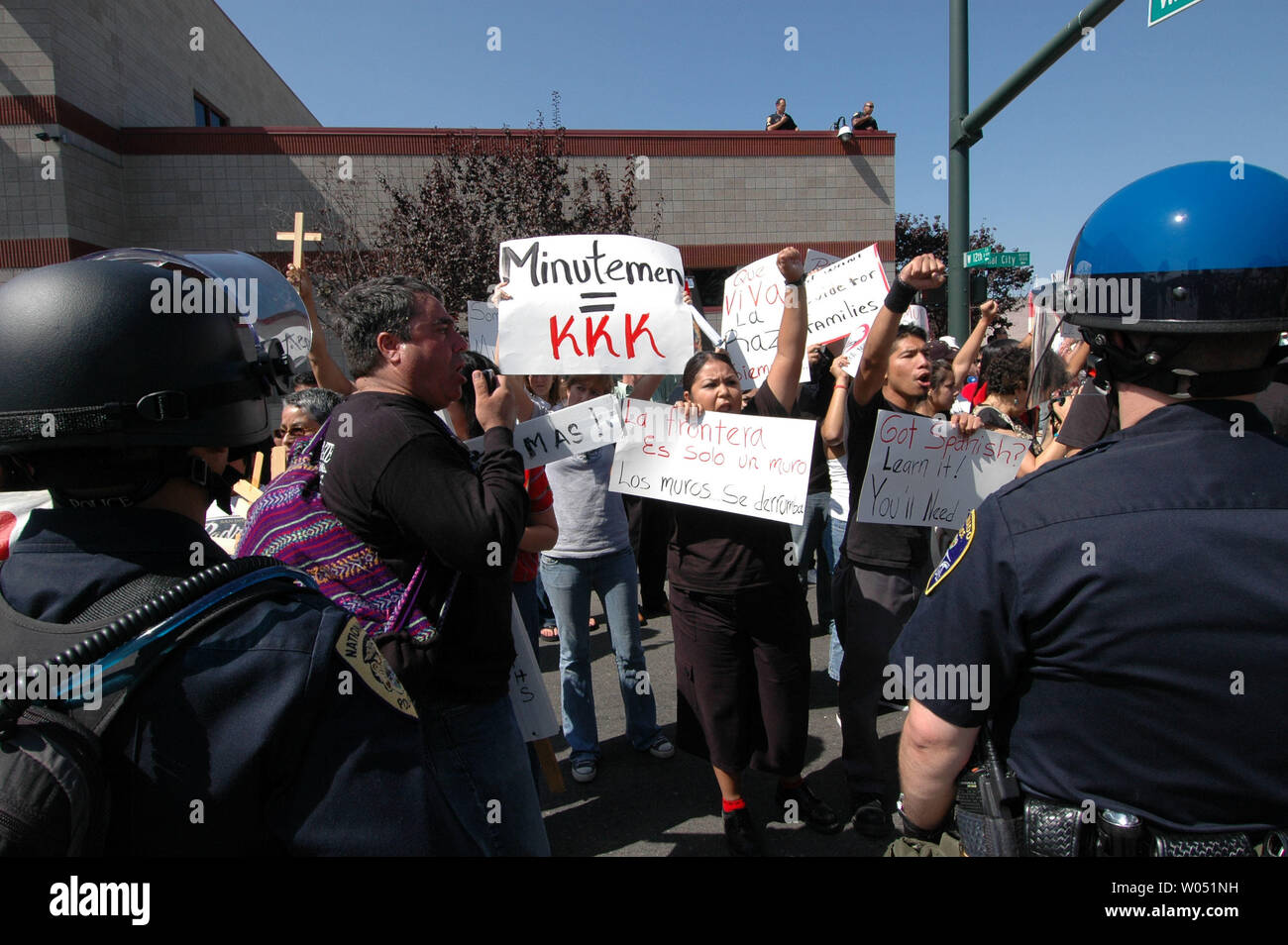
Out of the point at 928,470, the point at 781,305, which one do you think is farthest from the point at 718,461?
the point at 781,305

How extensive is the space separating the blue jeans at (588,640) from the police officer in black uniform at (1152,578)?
2629mm

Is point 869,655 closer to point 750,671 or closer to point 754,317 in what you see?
point 750,671

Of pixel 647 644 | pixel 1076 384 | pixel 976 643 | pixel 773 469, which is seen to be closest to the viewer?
pixel 976 643

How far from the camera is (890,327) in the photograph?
115 inches

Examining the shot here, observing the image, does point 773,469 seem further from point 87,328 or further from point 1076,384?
point 87,328

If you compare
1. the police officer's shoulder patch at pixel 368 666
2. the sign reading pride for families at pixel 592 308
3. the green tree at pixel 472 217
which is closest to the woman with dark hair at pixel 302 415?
the sign reading pride for families at pixel 592 308

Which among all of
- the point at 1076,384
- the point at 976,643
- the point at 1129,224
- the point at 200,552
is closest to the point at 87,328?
the point at 200,552

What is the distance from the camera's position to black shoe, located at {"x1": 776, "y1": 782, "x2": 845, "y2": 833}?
3270 millimetres

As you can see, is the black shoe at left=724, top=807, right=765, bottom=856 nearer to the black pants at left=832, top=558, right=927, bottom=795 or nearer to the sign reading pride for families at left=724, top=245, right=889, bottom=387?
the black pants at left=832, top=558, right=927, bottom=795

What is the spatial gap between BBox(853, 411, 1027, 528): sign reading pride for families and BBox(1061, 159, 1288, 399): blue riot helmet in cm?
199

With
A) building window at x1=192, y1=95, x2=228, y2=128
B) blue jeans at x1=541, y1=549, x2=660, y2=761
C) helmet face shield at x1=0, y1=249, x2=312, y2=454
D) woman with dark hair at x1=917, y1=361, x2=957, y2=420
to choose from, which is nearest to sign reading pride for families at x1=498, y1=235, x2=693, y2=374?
A: blue jeans at x1=541, y1=549, x2=660, y2=761

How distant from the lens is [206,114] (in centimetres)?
1773

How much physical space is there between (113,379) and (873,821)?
3215 millimetres
